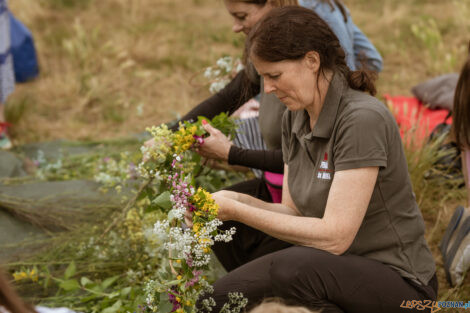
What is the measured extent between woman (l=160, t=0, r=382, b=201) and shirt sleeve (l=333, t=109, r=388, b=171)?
0.63 metres

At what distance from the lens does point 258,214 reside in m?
2.07

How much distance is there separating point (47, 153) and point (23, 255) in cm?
168

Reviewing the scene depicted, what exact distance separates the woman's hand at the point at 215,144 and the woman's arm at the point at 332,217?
0.49 meters

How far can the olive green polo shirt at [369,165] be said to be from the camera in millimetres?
1941

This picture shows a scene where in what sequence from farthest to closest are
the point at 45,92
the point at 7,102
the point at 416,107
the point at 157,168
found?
the point at 45,92 → the point at 7,102 → the point at 416,107 → the point at 157,168

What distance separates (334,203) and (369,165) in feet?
0.56

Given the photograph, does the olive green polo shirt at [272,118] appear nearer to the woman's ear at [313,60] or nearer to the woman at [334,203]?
the woman at [334,203]

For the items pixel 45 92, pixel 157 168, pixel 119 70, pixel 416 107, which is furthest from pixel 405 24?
pixel 157 168

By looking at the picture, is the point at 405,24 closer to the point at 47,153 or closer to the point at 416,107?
the point at 416,107

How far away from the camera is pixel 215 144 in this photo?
8.46 feet

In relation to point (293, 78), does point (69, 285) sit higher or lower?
lower

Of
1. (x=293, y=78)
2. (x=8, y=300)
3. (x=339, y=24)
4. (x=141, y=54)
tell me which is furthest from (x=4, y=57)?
(x=8, y=300)

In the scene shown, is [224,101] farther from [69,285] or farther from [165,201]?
[69,285]

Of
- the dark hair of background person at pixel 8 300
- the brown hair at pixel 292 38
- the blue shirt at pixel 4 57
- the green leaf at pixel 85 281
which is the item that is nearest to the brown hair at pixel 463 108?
the brown hair at pixel 292 38
